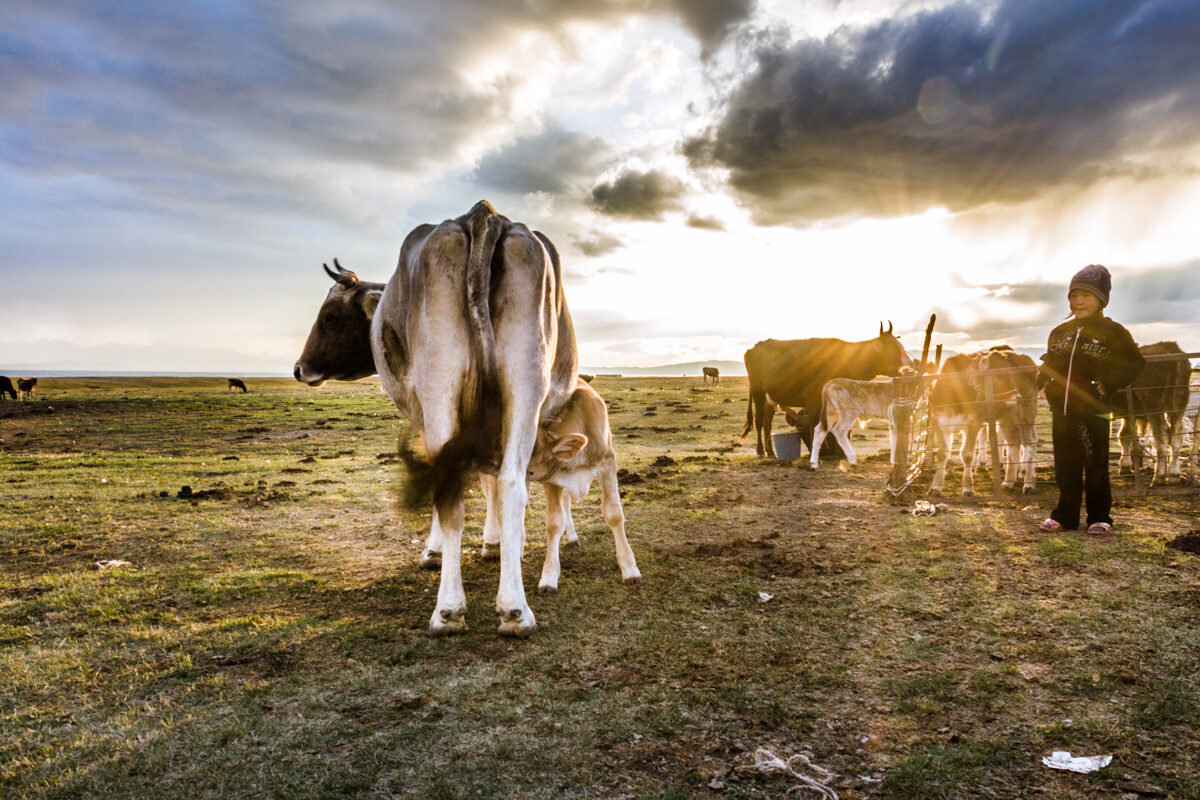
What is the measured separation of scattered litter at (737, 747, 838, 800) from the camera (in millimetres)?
2699

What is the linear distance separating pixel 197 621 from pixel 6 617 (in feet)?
5.21

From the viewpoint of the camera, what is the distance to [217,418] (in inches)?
1129

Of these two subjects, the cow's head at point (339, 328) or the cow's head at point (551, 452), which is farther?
the cow's head at point (339, 328)

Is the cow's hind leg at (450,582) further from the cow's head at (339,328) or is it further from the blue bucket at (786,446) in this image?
the blue bucket at (786,446)

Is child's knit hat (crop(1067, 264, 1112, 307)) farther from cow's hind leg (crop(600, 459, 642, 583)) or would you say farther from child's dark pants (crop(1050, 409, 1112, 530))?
cow's hind leg (crop(600, 459, 642, 583))

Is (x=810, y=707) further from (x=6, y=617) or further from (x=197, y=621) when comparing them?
(x=6, y=617)

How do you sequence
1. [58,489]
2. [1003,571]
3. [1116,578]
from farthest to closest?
[58,489] → [1003,571] → [1116,578]

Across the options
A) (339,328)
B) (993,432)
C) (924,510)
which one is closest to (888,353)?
(993,432)

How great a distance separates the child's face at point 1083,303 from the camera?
275 inches

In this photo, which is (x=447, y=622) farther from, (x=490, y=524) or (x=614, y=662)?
(x=490, y=524)

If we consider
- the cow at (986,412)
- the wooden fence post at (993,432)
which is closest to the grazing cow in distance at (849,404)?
the cow at (986,412)

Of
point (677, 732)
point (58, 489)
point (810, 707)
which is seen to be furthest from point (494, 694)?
point (58, 489)

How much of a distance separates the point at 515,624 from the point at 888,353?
15633 mm

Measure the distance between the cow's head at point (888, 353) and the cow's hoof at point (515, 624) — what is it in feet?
50.4
